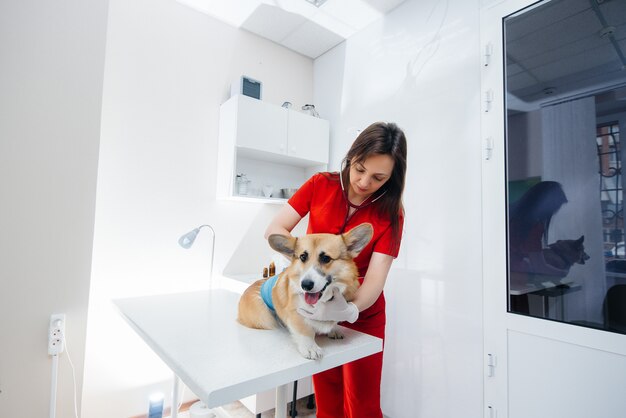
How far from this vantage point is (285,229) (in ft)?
4.25

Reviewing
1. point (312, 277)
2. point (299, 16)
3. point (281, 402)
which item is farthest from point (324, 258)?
point (299, 16)

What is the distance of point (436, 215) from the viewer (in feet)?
6.81

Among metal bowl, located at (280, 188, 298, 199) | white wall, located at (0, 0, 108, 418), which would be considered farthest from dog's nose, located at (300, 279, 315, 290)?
metal bowl, located at (280, 188, 298, 199)

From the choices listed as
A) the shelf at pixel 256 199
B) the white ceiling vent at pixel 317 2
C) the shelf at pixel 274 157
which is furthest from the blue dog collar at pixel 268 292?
the white ceiling vent at pixel 317 2

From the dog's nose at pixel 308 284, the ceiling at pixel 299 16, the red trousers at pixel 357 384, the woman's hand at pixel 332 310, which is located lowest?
the red trousers at pixel 357 384

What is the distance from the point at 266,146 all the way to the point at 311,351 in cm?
194

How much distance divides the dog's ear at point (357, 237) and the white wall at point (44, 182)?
5.35 ft

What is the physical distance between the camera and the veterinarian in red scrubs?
1.17 metres

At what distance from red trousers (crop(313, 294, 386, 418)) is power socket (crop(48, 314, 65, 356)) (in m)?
1.47

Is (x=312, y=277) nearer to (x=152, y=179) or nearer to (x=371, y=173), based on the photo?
(x=371, y=173)

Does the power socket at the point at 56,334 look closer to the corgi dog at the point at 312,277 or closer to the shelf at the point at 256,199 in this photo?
the shelf at the point at 256,199

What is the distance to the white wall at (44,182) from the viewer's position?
163 cm

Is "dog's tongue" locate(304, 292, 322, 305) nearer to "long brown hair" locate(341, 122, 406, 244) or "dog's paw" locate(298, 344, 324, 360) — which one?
"dog's paw" locate(298, 344, 324, 360)

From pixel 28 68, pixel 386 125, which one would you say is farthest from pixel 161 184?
pixel 386 125
